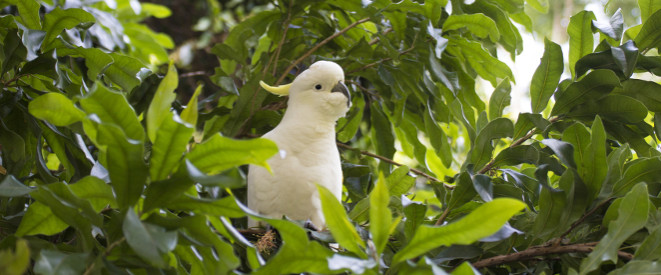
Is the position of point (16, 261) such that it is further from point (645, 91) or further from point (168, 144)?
point (645, 91)

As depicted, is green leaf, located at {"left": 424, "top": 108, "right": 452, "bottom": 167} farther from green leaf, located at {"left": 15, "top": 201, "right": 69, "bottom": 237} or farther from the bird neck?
green leaf, located at {"left": 15, "top": 201, "right": 69, "bottom": 237}

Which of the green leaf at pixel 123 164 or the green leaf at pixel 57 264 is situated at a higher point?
the green leaf at pixel 123 164

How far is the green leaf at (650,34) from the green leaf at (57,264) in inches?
43.3

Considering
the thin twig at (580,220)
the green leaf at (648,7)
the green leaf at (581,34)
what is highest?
the green leaf at (648,7)

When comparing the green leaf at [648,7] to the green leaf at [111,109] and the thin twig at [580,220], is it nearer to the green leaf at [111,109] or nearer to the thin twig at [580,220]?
the thin twig at [580,220]

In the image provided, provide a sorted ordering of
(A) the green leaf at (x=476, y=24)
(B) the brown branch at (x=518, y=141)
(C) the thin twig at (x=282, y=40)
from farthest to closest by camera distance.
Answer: (C) the thin twig at (x=282, y=40), (A) the green leaf at (x=476, y=24), (B) the brown branch at (x=518, y=141)

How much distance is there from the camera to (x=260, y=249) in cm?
103

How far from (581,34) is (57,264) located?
105 centimetres

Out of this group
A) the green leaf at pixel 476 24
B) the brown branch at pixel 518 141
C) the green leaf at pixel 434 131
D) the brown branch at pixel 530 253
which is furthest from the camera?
the green leaf at pixel 434 131

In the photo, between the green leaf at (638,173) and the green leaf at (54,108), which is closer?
the green leaf at (54,108)

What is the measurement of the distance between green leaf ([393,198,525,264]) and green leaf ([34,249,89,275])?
41 centimetres

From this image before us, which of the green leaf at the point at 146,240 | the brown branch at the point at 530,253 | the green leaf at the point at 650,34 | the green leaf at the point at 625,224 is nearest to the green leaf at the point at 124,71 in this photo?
the green leaf at the point at 146,240

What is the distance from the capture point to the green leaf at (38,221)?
87cm

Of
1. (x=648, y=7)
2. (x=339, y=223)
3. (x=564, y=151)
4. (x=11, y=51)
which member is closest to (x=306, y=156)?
(x=339, y=223)
